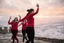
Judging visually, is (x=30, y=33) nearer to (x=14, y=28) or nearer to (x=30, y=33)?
(x=30, y=33)

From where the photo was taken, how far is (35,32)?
3295mm

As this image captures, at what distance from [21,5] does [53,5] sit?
546 mm

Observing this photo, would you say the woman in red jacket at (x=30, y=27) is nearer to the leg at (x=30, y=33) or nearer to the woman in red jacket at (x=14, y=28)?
the leg at (x=30, y=33)

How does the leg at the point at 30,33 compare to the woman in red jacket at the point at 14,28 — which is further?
the woman in red jacket at the point at 14,28

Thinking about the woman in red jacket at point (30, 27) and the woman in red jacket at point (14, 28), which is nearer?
the woman in red jacket at point (30, 27)

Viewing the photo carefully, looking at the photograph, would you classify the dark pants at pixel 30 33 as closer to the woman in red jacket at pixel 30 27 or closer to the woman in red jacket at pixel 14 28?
the woman in red jacket at pixel 30 27

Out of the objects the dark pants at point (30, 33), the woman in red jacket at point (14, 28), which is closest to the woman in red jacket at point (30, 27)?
the dark pants at point (30, 33)

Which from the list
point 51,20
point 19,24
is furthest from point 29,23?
point 51,20

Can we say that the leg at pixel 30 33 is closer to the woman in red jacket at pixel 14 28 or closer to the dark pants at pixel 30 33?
the dark pants at pixel 30 33

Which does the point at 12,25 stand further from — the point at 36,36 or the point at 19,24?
the point at 36,36

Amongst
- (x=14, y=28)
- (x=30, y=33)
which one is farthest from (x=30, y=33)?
(x=14, y=28)

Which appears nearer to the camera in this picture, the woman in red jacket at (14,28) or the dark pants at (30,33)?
the dark pants at (30,33)

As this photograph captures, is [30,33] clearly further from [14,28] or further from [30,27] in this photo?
[14,28]

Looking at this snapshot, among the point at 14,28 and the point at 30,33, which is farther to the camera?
the point at 14,28
